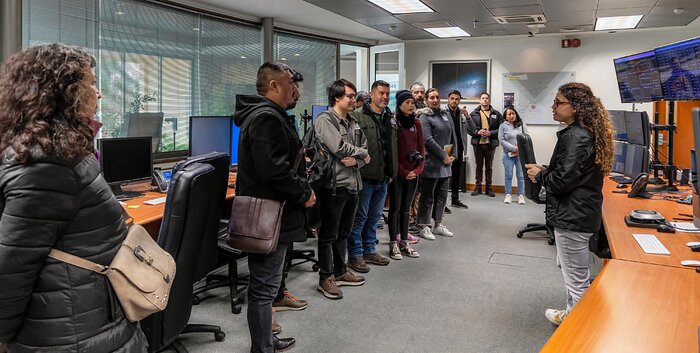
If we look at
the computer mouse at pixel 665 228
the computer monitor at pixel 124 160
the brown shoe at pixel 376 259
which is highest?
the computer monitor at pixel 124 160

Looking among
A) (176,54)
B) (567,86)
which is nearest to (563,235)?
(567,86)

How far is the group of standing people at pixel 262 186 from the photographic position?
1230 mm

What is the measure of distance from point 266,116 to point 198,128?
6.03ft

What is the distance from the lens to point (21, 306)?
1249mm

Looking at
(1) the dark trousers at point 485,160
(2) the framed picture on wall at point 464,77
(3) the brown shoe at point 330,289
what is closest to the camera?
(3) the brown shoe at point 330,289

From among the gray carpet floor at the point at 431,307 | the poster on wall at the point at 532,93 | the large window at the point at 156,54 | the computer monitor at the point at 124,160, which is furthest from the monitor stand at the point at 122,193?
the poster on wall at the point at 532,93

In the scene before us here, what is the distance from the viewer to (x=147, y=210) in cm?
292

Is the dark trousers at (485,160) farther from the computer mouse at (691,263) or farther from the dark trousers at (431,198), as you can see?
the computer mouse at (691,263)

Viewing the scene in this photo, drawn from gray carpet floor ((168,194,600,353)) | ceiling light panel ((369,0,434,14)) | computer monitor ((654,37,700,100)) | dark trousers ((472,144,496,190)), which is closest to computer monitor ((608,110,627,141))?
computer monitor ((654,37,700,100))

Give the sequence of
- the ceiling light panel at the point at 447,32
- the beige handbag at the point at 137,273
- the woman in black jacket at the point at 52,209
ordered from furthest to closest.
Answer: the ceiling light panel at the point at 447,32 < the beige handbag at the point at 137,273 < the woman in black jacket at the point at 52,209

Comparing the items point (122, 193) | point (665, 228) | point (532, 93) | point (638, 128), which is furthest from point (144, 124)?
point (532, 93)

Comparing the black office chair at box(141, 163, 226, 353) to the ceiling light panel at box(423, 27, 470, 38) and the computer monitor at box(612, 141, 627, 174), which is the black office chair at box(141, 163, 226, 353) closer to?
the computer monitor at box(612, 141, 627, 174)

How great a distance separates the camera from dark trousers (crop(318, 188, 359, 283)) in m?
3.33

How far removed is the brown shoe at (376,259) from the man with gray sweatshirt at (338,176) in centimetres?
67
